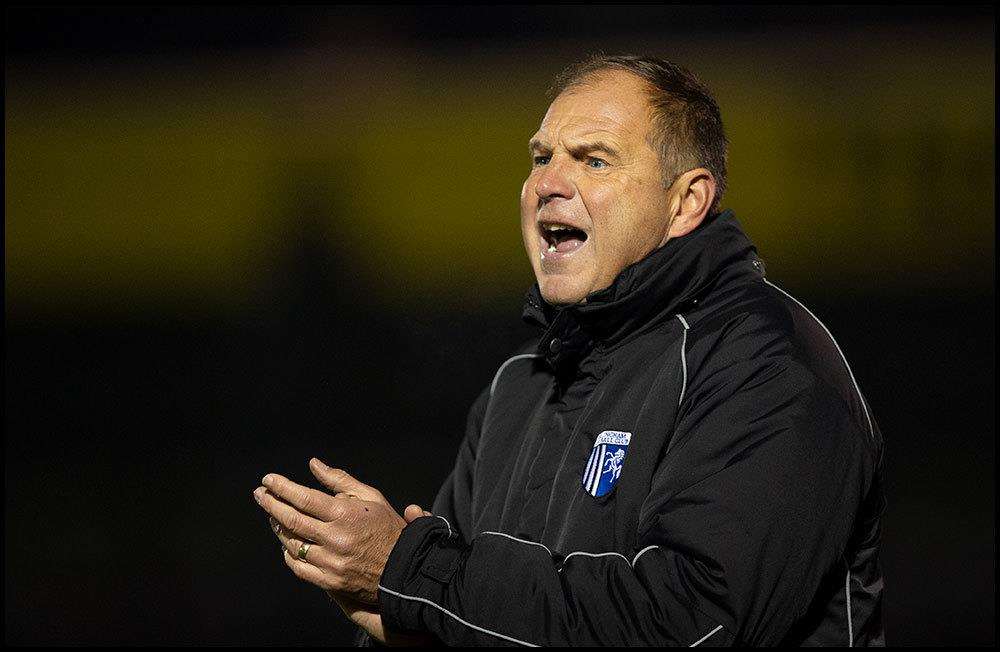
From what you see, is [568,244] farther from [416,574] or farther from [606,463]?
[416,574]

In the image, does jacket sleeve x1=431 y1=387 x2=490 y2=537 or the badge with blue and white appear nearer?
A: the badge with blue and white

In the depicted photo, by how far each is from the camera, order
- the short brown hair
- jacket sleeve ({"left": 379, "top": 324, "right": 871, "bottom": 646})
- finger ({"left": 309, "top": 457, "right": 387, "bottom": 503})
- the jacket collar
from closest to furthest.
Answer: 1. jacket sleeve ({"left": 379, "top": 324, "right": 871, "bottom": 646})
2. finger ({"left": 309, "top": 457, "right": 387, "bottom": 503})
3. the jacket collar
4. the short brown hair

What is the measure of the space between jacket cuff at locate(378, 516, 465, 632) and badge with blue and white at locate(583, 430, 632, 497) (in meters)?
0.23

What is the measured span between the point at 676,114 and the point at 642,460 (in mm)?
651

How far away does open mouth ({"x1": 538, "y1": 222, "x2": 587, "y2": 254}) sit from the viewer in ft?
7.46

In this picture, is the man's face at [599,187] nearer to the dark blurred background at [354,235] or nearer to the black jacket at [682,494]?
the black jacket at [682,494]

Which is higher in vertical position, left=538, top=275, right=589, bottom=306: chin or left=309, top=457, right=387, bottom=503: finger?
left=538, top=275, right=589, bottom=306: chin

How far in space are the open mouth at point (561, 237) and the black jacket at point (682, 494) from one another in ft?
0.41

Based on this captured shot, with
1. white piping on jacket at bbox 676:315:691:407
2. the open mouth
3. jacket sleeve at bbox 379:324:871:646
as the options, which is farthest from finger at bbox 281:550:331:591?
the open mouth

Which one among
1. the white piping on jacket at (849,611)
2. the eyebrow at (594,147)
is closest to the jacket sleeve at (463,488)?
the eyebrow at (594,147)

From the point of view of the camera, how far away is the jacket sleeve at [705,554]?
1.79 meters

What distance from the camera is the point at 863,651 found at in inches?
81.9

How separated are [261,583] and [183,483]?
0.90 metres

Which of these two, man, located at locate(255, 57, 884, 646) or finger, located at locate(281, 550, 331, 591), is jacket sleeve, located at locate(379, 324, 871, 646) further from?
finger, located at locate(281, 550, 331, 591)
